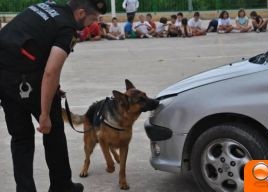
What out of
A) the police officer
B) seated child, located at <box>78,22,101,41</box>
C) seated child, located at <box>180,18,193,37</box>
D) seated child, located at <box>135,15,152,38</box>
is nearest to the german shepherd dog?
the police officer

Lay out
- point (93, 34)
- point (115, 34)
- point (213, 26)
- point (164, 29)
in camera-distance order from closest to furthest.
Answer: point (93, 34), point (115, 34), point (164, 29), point (213, 26)

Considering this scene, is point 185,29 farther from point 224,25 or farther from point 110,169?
point 110,169

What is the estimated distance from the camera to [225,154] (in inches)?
168

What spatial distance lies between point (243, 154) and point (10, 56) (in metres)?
1.84

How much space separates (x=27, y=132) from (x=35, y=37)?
0.77 metres

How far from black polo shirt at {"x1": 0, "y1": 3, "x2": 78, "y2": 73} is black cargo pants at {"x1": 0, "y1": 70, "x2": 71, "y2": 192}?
10cm

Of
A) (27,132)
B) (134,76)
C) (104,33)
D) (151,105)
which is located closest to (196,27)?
(104,33)

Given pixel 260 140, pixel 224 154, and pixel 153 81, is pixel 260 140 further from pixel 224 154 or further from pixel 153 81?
pixel 153 81

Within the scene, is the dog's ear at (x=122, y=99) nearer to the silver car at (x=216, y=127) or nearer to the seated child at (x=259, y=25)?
the silver car at (x=216, y=127)

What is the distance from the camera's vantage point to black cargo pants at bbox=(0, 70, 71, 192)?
13.0 feet

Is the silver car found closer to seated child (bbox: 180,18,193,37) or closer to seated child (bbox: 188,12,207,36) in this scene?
seated child (bbox: 180,18,193,37)

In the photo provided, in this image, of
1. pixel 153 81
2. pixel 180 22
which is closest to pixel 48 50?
pixel 153 81

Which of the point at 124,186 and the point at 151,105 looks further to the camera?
the point at 124,186

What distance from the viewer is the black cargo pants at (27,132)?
3955 millimetres
